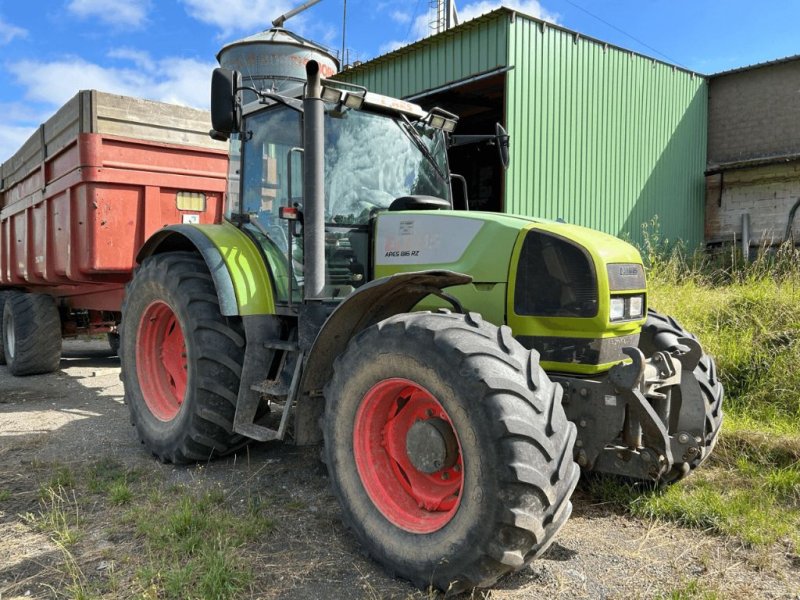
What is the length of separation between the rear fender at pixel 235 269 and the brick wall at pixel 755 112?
42.2ft

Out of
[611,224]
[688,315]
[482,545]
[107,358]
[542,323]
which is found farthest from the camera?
[611,224]

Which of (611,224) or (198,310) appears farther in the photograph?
(611,224)

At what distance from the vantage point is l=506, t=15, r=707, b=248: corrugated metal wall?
31.9ft

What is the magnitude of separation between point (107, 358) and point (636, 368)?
28.5 ft

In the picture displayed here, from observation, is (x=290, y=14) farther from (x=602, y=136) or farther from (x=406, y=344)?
(x=406, y=344)

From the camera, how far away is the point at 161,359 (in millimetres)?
4648

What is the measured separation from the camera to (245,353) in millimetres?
3814

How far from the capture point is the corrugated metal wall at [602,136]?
383 inches

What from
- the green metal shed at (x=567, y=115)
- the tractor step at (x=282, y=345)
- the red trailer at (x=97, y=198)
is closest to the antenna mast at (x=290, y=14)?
the green metal shed at (x=567, y=115)

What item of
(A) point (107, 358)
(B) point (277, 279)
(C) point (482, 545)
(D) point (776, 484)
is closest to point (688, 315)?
(D) point (776, 484)

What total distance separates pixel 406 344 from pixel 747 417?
3.56m

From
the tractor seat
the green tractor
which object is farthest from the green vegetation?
the tractor seat

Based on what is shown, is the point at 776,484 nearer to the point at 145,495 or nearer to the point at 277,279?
the point at 277,279

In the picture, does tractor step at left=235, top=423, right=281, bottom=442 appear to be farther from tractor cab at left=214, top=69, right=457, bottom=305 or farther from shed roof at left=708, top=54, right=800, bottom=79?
shed roof at left=708, top=54, right=800, bottom=79
